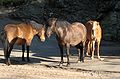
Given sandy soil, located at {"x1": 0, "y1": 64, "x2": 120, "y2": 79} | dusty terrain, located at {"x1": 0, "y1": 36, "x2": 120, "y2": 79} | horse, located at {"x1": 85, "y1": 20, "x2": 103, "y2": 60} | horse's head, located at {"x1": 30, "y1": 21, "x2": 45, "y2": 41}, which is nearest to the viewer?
sandy soil, located at {"x1": 0, "y1": 64, "x2": 120, "y2": 79}

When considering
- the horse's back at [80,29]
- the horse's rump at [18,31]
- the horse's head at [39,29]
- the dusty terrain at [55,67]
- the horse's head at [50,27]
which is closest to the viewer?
the dusty terrain at [55,67]

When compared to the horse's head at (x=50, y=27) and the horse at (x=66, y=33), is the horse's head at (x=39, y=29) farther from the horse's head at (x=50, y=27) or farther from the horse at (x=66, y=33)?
the horse's head at (x=50, y=27)

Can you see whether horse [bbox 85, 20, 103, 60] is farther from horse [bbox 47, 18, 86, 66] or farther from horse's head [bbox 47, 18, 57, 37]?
horse's head [bbox 47, 18, 57, 37]

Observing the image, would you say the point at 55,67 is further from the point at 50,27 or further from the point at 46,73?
the point at 50,27

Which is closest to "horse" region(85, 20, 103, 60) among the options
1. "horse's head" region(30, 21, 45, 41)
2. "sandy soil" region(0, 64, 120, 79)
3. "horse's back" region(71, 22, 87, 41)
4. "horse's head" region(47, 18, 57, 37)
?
"horse's back" region(71, 22, 87, 41)

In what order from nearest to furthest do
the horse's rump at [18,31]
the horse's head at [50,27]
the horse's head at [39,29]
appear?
the horse's head at [50,27] < the horse's rump at [18,31] < the horse's head at [39,29]

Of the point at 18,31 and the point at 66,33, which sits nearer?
the point at 66,33

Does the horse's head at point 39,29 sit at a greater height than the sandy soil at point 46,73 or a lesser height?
greater

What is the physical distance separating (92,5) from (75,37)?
43.6 ft

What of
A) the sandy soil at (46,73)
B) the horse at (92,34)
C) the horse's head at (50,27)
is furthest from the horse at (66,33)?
the sandy soil at (46,73)

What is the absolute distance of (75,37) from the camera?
49.5ft

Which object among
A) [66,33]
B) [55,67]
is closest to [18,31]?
[66,33]

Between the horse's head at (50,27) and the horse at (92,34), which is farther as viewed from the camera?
the horse at (92,34)

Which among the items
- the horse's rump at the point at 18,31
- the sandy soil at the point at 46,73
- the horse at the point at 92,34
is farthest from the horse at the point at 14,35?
the horse at the point at 92,34
